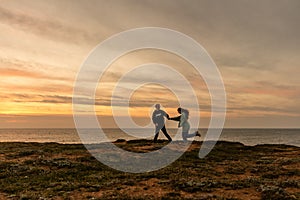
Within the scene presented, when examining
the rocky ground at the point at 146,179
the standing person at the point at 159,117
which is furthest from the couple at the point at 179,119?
the rocky ground at the point at 146,179

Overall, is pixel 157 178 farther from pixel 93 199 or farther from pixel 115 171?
pixel 93 199

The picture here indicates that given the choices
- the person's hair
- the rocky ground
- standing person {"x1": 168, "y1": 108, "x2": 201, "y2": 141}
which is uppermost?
the person's hair

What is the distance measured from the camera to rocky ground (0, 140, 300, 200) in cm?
1741

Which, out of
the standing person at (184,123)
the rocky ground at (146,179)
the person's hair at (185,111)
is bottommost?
the rocky ground at (146,179)

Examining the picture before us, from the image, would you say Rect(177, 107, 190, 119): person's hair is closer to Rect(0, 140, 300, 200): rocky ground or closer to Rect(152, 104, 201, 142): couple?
Rect(152, 104, 201, 142): couple

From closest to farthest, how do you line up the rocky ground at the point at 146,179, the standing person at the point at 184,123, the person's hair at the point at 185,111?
the rocky ground at the point at 146,179 → the standing person at the point at 184,123 → the person's hair at the point at 185,111

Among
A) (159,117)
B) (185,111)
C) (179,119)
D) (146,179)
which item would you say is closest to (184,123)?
(179,119)

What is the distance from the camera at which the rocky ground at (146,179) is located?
685 inches

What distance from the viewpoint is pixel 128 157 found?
28.4 meters

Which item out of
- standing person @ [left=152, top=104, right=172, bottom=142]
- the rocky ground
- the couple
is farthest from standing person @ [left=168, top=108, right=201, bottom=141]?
the rocky ground

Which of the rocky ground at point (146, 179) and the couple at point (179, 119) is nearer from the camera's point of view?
the rocky ground at point (146, 179)

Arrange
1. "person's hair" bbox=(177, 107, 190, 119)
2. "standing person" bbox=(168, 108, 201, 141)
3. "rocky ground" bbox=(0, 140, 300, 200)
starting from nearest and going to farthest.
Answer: "rocky ground" bbox=(0, 140, 300, 200) → "standing person" bbox=(168, 108, 201, 141) → "person's hair" bbox=(177, 107, 190, 119)

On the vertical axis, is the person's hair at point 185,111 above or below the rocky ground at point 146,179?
above

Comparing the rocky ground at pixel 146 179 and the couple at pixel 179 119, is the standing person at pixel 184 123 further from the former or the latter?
the rocky ground at pixel 146 179
